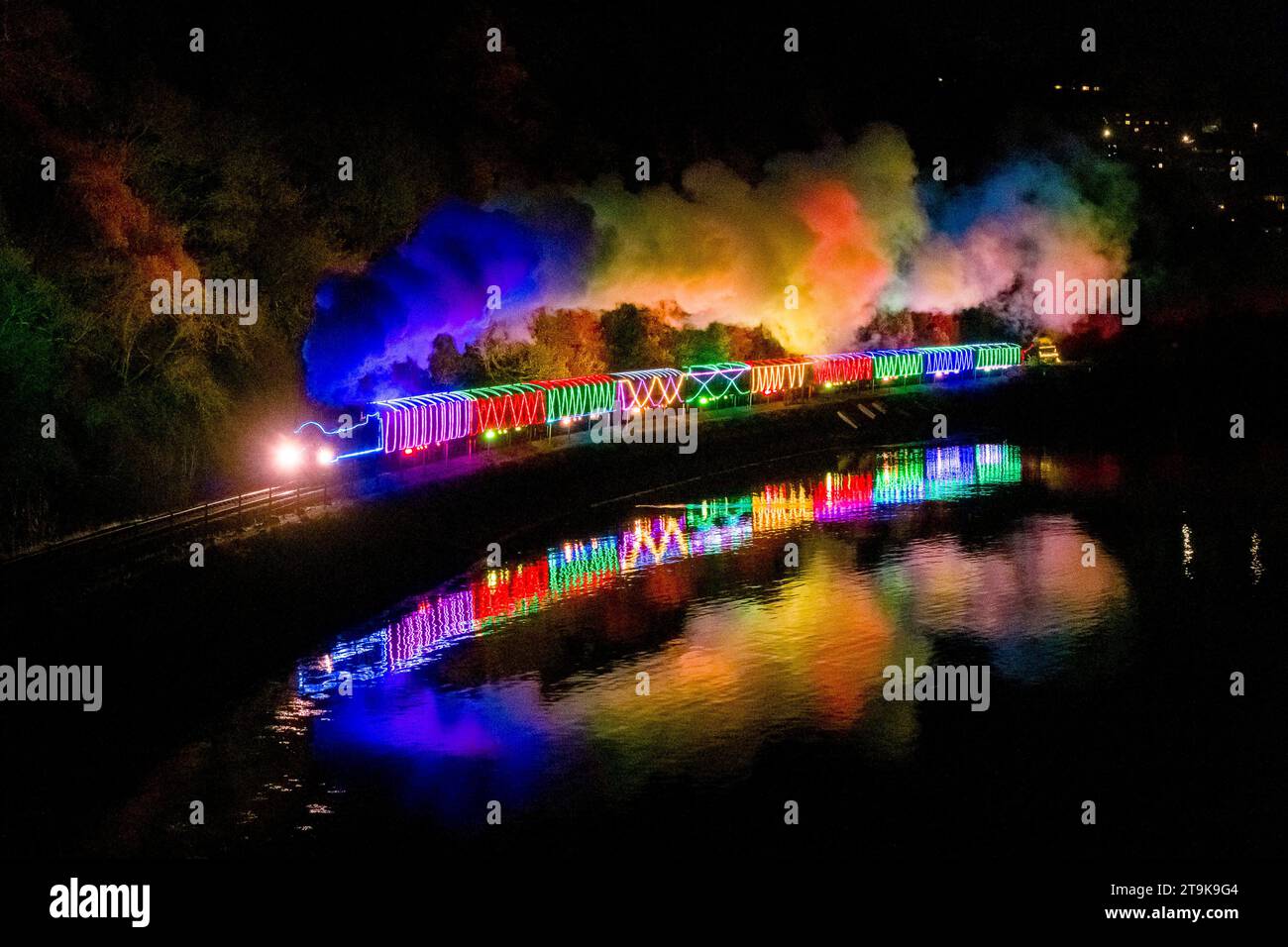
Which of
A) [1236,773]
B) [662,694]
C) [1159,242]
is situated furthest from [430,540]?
[1159,242]

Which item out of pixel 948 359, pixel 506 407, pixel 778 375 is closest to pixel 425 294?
pixel 506 407

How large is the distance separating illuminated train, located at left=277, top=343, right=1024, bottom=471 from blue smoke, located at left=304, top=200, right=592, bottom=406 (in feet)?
7.15

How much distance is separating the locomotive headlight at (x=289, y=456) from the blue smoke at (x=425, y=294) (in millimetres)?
5236

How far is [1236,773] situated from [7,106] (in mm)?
28523

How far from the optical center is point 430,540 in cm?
3709

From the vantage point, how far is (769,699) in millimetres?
24969

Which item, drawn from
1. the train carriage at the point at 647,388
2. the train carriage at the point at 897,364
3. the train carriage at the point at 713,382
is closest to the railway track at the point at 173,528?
the train carriage at the point at 647,388

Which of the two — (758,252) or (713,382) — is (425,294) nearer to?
(713,382)

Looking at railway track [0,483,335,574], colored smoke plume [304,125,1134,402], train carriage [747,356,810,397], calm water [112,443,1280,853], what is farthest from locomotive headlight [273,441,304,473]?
train carriage [747,356,810,397]

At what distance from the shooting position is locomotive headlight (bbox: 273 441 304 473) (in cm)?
3862

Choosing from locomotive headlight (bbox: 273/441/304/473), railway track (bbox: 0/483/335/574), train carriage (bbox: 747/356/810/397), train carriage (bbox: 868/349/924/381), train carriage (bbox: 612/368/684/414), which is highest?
train carriage (bbox: 868/349/924/381)

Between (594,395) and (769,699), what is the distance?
90.1 ft

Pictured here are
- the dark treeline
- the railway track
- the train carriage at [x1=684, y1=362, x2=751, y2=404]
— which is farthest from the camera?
the train carriage at [x1=684, y1=362, x2=751, y2=404]

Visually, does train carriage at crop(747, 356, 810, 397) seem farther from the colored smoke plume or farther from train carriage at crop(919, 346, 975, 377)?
train carriage at crop(919, 346, 975, 377)
